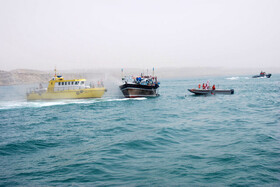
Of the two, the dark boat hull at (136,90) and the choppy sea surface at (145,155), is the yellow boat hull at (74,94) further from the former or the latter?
the choppy sea surface at (145,155)

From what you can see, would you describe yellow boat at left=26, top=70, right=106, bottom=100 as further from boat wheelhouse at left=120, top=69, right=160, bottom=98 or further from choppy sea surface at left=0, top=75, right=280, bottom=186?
choppy sea surface at left=0, top=75, right=280, bottom=186

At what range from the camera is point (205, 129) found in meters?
19.3

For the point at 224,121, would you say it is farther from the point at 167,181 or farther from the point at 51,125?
the point at 51,125

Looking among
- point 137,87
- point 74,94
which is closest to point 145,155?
point 137,87

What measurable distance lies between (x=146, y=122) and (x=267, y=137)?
37.6 feet

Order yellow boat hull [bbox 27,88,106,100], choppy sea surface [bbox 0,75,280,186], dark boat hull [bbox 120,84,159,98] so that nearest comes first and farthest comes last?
choppy sea surface [bbox 0,75,280,186] → yellow boat hull [bbox 27,88,106,100] → dark boat hull [bbox 120,84,159,98]

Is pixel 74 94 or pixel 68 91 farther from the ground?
pixel 68 91

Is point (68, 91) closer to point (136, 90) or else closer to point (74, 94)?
point (74, 94)

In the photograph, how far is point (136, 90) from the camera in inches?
1845

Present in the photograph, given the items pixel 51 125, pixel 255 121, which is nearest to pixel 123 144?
pixel 51 125

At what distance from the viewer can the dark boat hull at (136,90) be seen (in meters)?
45.7

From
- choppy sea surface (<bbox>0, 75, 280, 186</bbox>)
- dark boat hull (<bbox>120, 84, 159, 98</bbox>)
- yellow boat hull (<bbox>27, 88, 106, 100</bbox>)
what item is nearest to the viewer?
choppy sea surface (<bbox>0, 75, 280, 186</bbox>)

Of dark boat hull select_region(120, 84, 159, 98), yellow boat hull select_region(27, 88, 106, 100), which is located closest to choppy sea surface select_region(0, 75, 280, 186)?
yellow boat hull select_region(27, 88, 106, 100)

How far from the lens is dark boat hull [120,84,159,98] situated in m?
45.7
